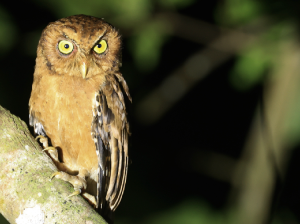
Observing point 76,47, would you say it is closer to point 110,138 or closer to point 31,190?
point 110,138

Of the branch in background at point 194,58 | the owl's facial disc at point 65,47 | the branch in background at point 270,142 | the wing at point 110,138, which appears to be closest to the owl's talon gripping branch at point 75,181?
the wing at point 110,138

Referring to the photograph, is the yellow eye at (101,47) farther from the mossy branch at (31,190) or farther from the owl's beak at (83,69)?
the mossy branch at (31,190)

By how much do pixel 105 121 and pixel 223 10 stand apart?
258cm

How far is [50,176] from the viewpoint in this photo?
1.65 metres

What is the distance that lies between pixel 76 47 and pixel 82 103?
1.63ft

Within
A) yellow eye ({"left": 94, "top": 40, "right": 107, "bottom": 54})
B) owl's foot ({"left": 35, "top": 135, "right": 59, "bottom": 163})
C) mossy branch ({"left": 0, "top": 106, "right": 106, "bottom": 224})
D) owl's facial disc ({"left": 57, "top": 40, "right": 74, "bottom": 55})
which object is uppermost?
yellow eye ({"left": 94, "top": 40, "right": 107, "bottom": 54})

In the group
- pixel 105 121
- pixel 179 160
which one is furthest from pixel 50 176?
pixel 179 160

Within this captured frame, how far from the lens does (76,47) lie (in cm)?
256

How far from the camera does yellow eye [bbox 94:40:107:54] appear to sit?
2.67 m

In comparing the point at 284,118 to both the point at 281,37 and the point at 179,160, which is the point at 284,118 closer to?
the point at 281,37

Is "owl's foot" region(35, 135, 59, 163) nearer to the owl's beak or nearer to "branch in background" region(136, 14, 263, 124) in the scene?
the owl's beak

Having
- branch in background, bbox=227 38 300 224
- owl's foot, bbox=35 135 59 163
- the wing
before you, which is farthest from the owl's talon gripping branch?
branch in background, bbox=227 38 300 224

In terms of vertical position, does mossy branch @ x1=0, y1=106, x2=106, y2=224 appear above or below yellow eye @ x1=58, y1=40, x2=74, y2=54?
below

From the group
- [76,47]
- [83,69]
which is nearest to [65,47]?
[76,47]
